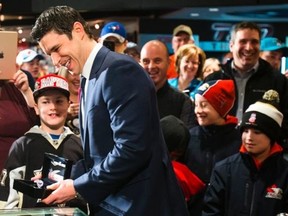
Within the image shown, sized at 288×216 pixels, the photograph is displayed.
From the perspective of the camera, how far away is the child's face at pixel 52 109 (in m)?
3.67

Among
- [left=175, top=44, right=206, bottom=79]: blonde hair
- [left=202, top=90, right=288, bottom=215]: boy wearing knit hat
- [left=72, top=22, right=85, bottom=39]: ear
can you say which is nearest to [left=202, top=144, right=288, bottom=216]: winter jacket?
[left=202, top=90, right=288, bottom=215]: boy wearing knit hat

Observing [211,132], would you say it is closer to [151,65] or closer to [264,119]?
[264,119]

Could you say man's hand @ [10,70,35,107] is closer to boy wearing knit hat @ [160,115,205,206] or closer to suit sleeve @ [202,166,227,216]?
boy wearing knit hat @ [160,115,205,206]

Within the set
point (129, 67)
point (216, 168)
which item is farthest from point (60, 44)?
point (216, 168)

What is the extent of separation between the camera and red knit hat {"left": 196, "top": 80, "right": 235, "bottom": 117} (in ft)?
12.9

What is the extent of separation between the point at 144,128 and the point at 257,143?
4.51 ft

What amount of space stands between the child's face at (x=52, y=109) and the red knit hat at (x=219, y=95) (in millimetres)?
832

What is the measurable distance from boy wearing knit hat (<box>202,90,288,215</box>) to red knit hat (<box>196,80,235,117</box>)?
27 centimetres

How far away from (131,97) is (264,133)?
1458 mm

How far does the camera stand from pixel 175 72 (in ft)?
19.6

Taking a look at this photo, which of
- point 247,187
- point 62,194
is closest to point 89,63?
point 62,194

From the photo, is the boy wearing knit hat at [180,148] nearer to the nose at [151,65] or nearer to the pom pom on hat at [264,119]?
the pom pom on hat at [264,119]

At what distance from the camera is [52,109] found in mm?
3699

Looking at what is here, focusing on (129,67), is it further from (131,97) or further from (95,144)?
(95,144)
